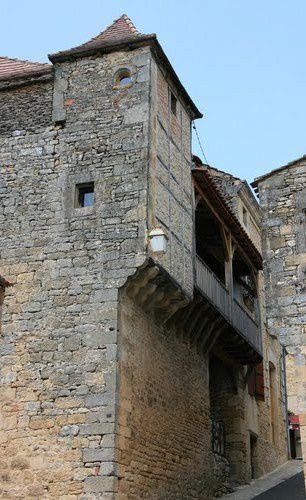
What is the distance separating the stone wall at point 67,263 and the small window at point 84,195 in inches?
5.0

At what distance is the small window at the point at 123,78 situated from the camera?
13523mm

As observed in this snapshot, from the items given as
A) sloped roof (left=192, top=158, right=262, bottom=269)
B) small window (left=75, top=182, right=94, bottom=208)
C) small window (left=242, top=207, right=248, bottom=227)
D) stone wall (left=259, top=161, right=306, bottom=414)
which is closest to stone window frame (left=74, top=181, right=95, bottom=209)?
small window (left=75, top=182, right=94, bottom=208)

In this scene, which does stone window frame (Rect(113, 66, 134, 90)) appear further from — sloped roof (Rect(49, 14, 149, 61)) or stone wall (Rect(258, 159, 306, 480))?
stone wall (Rect(258, 159, 306, 480))

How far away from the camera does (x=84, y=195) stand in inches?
517

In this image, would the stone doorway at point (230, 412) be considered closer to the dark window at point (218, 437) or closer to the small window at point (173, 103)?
the dark window at point (218, 437)

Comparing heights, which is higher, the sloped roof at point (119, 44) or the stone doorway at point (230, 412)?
the sloped roof at point (119, 44)

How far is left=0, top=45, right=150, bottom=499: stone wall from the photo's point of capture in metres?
11.4

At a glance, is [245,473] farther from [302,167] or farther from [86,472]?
[302,167]

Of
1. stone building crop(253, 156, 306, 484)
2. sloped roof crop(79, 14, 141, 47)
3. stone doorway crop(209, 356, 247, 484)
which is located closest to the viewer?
stone building crop(253, 156, 306, 484)

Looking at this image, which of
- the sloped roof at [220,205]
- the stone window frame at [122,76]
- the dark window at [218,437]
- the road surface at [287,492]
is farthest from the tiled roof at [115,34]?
the road surface at [287,492]

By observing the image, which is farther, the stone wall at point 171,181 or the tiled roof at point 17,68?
the tiled roof at point 17,68

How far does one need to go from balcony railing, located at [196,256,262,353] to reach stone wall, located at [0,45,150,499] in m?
2.69

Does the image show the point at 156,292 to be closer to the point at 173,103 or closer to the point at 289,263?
the point at 289,263

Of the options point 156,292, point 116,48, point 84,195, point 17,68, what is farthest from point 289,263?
point 17,68
